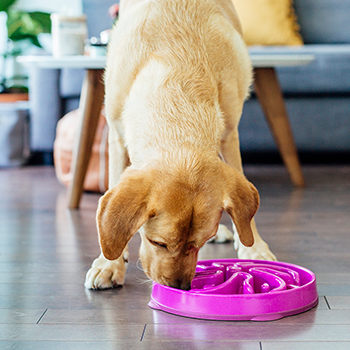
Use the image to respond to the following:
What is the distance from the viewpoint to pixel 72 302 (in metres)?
1.60

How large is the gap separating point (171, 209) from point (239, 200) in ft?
0.74

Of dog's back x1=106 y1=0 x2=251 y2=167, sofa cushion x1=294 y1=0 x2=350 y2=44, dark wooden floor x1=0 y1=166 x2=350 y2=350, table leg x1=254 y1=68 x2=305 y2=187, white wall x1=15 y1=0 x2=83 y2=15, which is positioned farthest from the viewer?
white wall x1=15 y1=0 x2=83 y2=15

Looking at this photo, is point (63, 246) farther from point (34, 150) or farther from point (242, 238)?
point (34, 150)

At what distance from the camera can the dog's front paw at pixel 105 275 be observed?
5.65ft

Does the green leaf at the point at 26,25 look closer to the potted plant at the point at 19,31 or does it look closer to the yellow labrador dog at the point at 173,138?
the potted plant at the point at 19,31

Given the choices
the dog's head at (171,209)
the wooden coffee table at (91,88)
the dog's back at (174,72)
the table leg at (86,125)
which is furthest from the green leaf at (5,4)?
the dog's head at (171,209)

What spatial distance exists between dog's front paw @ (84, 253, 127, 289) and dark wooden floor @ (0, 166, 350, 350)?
0.12 ft

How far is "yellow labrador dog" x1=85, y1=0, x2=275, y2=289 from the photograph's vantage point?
1.37 metres

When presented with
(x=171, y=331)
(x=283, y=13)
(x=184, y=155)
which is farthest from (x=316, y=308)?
(x=283, y=13)

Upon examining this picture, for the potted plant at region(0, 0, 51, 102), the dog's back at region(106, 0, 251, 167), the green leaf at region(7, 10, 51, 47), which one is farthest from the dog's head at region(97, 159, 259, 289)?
the green leaf at region(7, 10, 51, 47)

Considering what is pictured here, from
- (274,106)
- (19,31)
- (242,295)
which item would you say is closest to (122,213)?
(242,295)

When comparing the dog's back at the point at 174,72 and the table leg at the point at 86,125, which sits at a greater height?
the dog's back at the point at 174,72

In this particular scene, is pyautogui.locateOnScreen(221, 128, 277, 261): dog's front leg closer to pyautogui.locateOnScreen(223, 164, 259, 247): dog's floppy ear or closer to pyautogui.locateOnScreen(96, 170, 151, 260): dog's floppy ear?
pyautogui.locateOnScreen(223, 164, 259, 247): dog's floppy ear

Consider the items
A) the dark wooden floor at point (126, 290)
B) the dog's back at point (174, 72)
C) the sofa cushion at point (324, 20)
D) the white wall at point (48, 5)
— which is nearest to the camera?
the dark wooden floor at point (126, 290)
